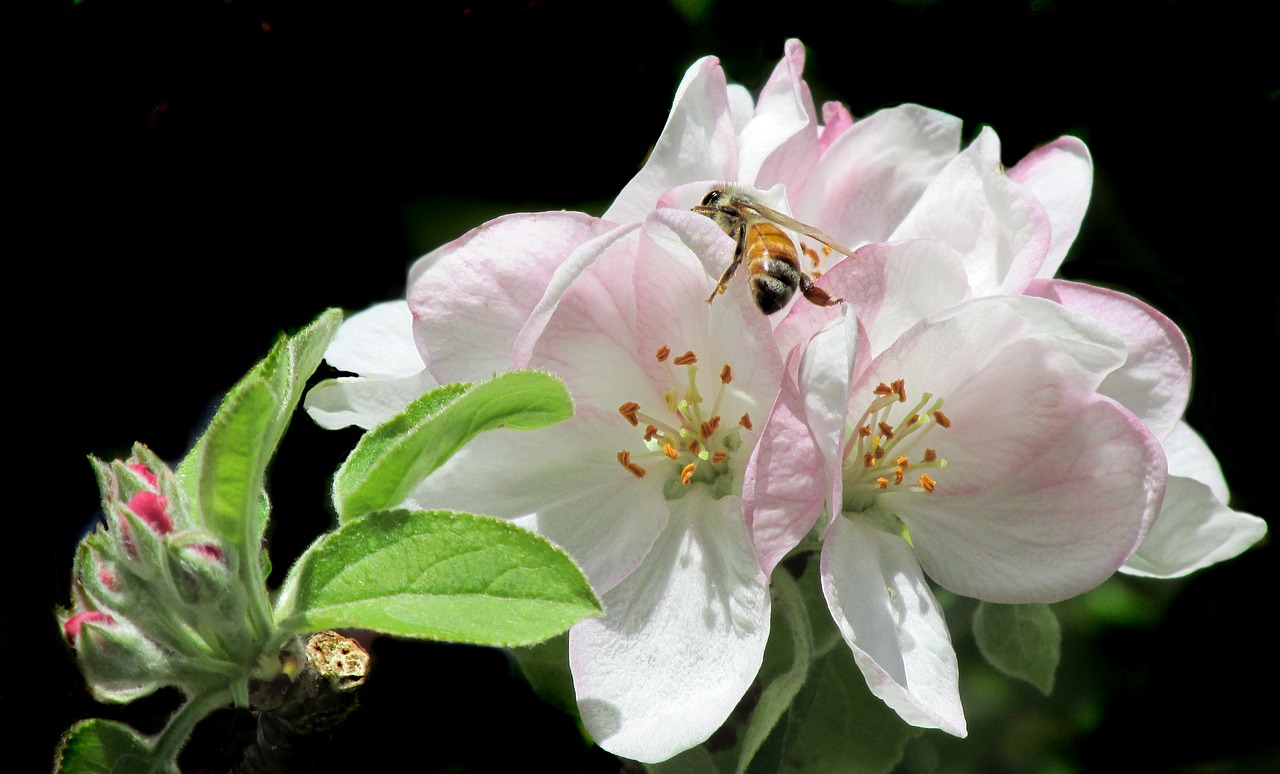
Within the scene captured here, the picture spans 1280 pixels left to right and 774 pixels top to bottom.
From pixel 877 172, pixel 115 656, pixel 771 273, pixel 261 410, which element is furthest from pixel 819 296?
pixel 115 656

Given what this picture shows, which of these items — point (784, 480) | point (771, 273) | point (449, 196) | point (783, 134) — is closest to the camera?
point (784, 480)

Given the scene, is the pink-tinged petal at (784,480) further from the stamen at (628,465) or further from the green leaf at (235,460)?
the green leaf at (235,460)

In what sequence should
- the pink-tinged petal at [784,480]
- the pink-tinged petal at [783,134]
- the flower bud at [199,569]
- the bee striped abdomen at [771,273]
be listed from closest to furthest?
1. the flower bud at [199,569]
2. the pink-tinged petal at [784,480]
3. the bee striped abdomen at [771,273]
4. the pink-tinged petal at [783,134]

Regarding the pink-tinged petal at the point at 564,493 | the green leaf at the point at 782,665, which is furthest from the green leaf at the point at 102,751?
the green leaf at the point at 782,665

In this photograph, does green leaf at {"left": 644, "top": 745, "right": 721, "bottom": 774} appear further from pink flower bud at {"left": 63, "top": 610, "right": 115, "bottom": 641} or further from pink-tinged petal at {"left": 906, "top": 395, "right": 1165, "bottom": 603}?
pink flower bud at {"left": 63, "top": 610, "right": 115, "bottom": 641}

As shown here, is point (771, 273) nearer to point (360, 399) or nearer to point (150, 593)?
point (360, 399)

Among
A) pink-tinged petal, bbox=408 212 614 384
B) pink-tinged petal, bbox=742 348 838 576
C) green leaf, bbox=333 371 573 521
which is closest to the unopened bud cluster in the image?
green leaf, bbox=333 371 573 521
